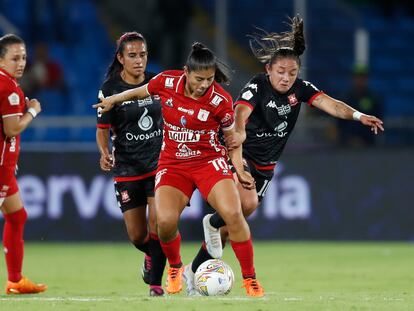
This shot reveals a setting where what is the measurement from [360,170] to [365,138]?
2.35 feet

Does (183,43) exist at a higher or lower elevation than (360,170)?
higher

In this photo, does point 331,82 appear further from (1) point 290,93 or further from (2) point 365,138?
(1) point 290,93

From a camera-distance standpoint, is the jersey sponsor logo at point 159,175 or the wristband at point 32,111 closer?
the jersey sponsor logo at point 159,175

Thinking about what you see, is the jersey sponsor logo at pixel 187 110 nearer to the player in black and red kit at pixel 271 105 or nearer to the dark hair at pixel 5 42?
the player in black and red kit at pixel 271 105

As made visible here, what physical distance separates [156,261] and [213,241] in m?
0.67

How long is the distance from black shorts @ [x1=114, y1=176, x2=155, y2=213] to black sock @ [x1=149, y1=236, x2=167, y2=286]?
1.49 feet

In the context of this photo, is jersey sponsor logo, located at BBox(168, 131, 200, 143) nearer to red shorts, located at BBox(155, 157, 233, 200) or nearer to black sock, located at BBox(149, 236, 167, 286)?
red shorts, located at BBox(155, 157, 233, 200)

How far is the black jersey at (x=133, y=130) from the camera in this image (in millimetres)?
10539

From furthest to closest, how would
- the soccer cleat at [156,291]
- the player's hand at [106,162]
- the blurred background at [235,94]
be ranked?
the blurred background at [235,94] → the player's hand at [106,162] → the soccer cleat at [156,291]

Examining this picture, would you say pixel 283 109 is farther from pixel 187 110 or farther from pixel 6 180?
pixel 6 180

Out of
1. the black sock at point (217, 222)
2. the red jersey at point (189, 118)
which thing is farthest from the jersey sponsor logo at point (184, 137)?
the black sock at point (217, 222)

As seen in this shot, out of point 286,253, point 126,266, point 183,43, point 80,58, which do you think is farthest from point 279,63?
point 80,58

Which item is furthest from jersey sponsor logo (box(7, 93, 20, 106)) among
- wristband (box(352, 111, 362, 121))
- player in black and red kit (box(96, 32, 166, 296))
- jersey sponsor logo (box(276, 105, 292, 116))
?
wristband (box(352, 111, 362, 121))

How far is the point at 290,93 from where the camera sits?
35.5 ft
